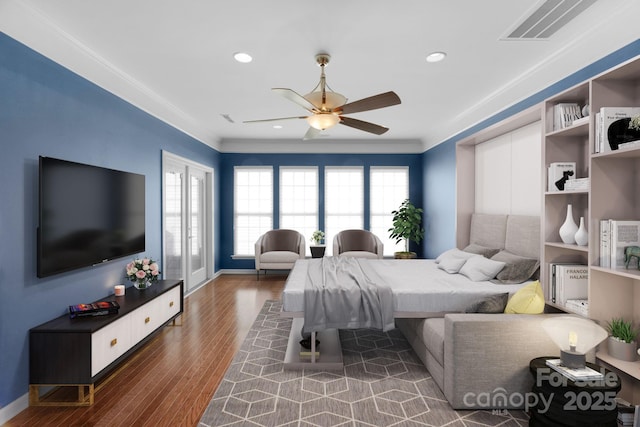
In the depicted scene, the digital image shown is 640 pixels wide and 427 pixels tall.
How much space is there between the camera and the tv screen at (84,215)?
2602 millimetres

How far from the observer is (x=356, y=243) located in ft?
22.9

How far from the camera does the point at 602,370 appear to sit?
207 centimetres

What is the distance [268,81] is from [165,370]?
2.99 m

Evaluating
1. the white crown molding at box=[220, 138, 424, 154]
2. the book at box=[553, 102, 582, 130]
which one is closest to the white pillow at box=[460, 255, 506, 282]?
the book at box=[553, 102, 582, 130]

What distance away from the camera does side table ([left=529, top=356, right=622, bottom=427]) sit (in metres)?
1.92

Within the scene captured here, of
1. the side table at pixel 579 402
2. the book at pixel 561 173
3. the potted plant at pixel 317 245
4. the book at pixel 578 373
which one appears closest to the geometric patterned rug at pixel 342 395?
the side table at pixel 579 402

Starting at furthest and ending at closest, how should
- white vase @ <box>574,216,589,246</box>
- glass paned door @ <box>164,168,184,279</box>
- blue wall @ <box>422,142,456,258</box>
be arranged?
blue wall @ <box>422,142,456,258</box> → glass paned door @ <box>164,168,184,279</box> → white vase @ <box>574,216,589,246</box>

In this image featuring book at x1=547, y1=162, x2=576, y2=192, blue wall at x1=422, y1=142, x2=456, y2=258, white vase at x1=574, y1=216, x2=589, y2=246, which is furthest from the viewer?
blue wall at x1=422, y1=142, x2=456, y2=258

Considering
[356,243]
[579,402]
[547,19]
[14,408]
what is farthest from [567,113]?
[356,243]

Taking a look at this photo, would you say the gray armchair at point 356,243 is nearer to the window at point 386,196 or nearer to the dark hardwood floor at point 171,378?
the window at point 386,196

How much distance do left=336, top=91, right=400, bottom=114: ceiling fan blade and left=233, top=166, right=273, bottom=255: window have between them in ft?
15.2

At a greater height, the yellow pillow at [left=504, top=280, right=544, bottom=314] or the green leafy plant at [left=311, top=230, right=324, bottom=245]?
the green leafy plant at [left=311, top=230, right=324, bottom=245]

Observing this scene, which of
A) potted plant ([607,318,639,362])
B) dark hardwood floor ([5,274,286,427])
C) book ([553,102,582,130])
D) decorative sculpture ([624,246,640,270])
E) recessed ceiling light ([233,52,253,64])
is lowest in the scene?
dark hardwood floor ([5,274,286,427])

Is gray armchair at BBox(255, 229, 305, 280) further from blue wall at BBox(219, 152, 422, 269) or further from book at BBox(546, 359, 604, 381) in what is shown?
book at BBox(546, 359, 604, 381)
